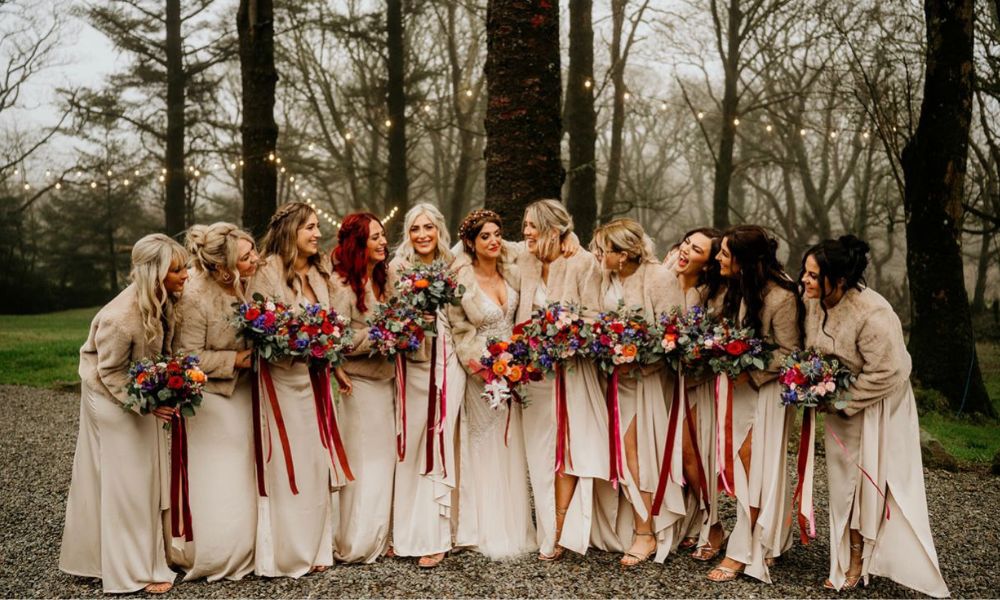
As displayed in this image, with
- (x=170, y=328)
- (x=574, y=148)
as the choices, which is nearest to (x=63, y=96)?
(x=574, y=148)

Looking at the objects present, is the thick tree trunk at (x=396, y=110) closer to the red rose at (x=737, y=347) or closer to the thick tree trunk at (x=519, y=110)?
the thick tree trunk at (x=519, y=110)

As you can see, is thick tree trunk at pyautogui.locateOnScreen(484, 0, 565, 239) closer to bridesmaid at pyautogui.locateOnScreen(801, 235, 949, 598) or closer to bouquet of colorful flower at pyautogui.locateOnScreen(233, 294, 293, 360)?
bouquet of colorful flower at pyautogui.locateOnScreen(233, 294, 293, 360)

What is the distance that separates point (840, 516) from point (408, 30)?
24422mm

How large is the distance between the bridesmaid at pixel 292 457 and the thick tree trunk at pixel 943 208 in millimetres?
8086

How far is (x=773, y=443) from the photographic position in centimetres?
494

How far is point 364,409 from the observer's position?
5.46 meters

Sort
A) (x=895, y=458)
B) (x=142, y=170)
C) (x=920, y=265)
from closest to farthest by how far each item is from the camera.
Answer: (x=895, y=458) < (x=920, y=265) < (x=142, y=170)

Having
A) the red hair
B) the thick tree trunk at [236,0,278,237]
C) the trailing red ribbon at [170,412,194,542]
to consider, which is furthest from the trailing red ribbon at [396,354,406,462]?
the thick tree trunk at [236,0,278,237]

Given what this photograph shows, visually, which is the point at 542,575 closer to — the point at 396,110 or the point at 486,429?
the point at 486,429

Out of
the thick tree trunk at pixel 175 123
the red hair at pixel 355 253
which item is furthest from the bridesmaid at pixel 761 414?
the thick tree trunk at pixel 175 123

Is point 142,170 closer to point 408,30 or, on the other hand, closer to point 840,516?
point 408,30

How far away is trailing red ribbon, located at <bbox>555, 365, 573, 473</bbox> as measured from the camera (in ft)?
17.6

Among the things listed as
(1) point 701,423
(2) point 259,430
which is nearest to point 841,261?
(1) point 701,423

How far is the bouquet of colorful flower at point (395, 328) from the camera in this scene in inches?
201
